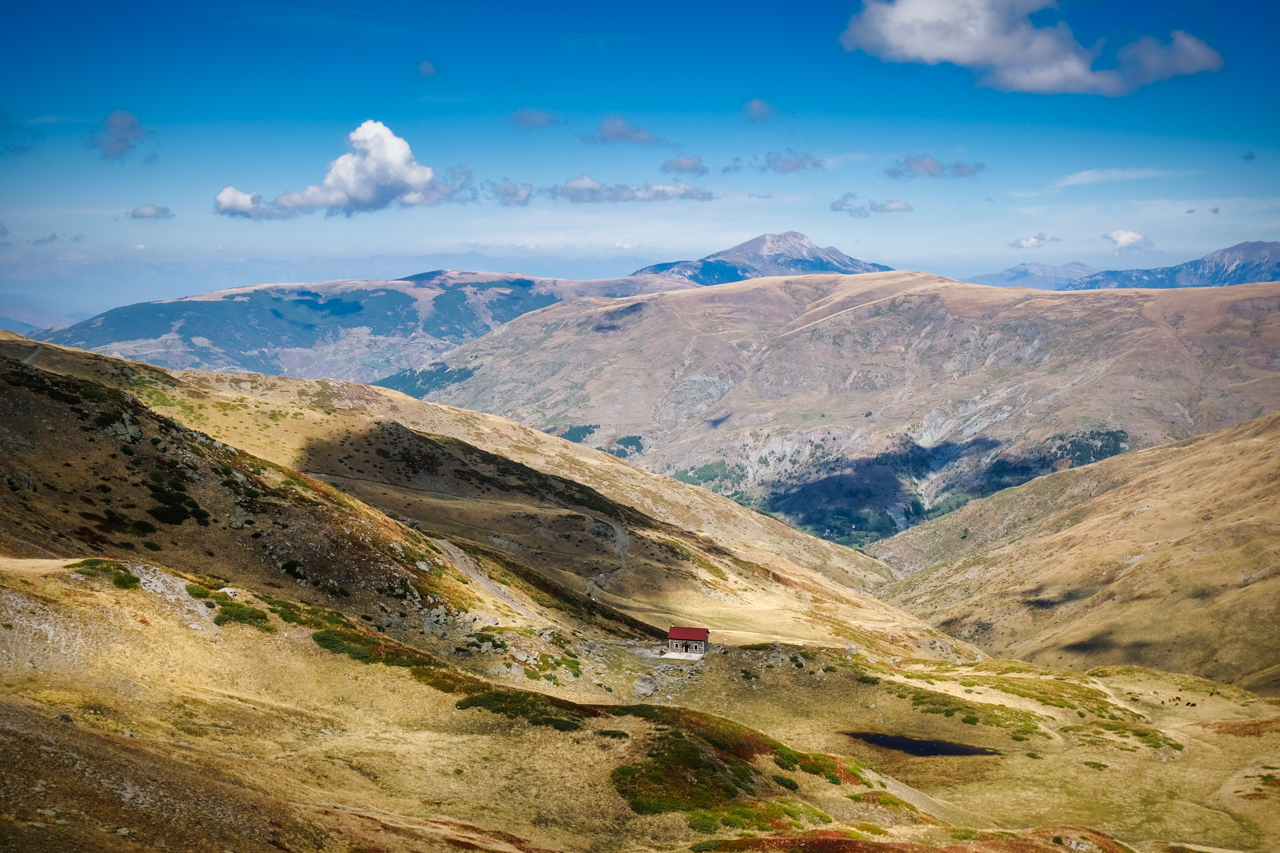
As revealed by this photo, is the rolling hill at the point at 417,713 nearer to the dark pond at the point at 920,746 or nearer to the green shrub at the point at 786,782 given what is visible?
the green shrub at the point at 786,782

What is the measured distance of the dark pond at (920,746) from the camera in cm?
7588

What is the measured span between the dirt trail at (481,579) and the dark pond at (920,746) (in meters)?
38.6

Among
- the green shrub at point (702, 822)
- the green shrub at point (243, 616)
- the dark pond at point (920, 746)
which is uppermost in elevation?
the green shrub at point (243, 616)

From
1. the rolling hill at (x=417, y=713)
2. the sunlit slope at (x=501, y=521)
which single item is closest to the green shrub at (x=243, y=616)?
the rolling hill at (x=417, y=713)

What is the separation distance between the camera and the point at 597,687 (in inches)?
2842

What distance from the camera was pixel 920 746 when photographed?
77.5 meters

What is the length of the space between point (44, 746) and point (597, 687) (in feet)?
164

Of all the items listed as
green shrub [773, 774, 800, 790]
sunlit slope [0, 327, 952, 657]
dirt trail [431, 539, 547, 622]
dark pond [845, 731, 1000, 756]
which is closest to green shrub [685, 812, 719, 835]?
green shrub [773, 774, 800, 790]

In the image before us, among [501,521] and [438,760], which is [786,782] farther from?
[501,521]

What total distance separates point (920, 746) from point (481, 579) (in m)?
55.4

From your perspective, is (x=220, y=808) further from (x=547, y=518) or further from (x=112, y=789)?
(x=547, y=518)

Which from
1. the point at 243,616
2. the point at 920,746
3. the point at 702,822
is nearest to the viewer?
the point at 702,822

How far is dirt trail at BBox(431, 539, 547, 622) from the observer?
3642 inches

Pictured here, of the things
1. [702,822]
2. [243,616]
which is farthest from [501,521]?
[702,822]
